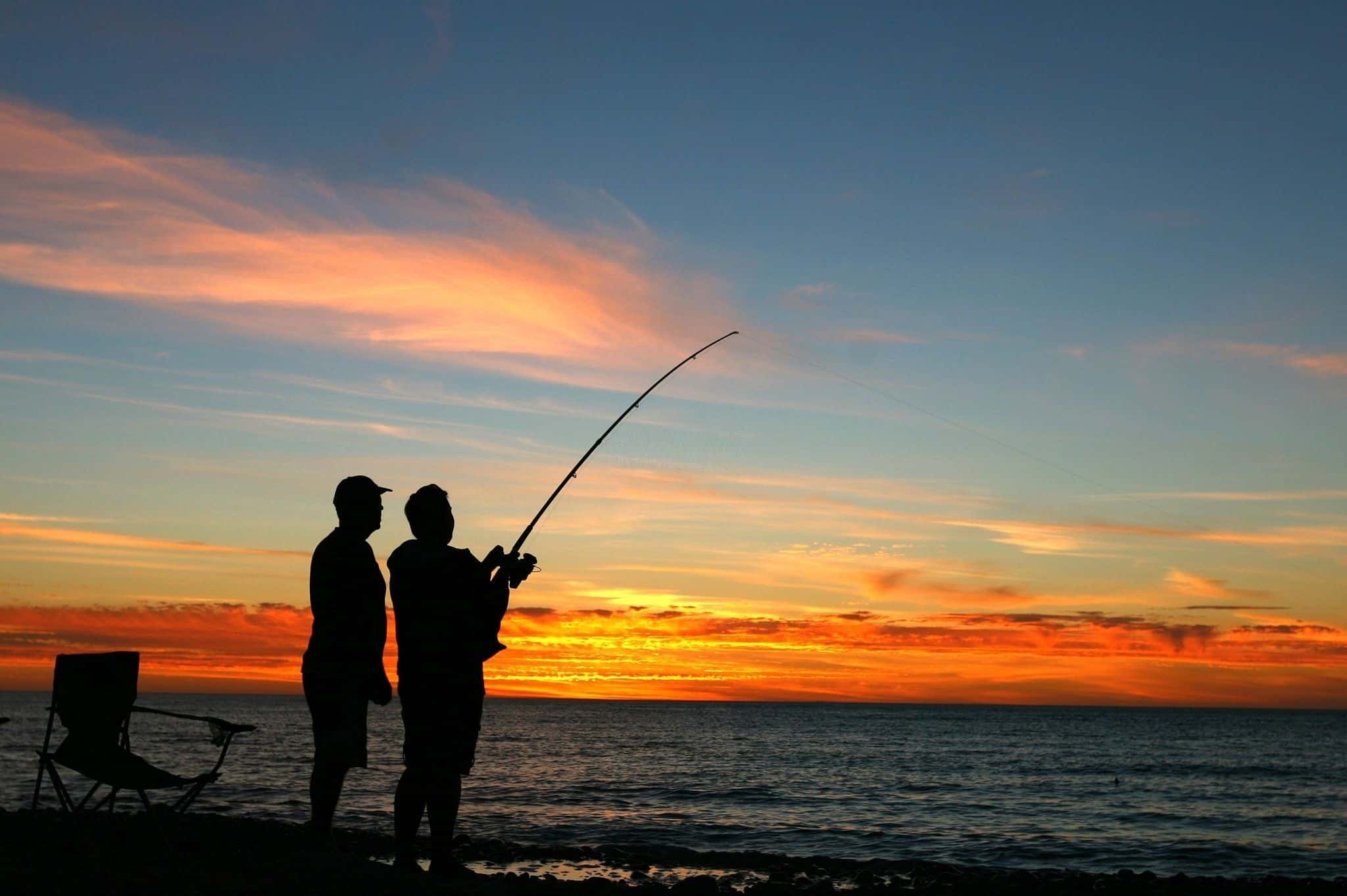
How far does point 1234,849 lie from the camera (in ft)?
65.5

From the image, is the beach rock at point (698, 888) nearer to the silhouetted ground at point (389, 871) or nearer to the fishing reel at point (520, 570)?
the silhouetted ground at point (389, 871)

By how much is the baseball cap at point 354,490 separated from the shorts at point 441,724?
0.91 m

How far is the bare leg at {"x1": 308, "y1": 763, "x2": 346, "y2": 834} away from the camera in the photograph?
16.6 feet

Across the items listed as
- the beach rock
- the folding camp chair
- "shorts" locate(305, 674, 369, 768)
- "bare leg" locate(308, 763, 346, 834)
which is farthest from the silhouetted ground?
"shorts" locate(305, 674, 369, 768)

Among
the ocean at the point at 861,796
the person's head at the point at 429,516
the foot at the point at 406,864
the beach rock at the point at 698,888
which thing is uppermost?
the person's head at the point at 429,516

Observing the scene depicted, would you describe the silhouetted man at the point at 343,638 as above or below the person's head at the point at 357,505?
below

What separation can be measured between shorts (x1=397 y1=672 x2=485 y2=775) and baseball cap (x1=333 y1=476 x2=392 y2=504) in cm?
91

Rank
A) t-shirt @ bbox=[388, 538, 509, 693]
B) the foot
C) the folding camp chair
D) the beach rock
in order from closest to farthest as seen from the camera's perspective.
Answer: t-shirt @ bbox=[388, 538, 509, 693], the foot, the folding camp chair, the beach rock

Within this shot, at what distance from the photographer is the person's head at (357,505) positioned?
5082mm

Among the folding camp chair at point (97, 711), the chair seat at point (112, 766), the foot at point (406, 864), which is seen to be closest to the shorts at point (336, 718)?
the foot at point (406, 864)

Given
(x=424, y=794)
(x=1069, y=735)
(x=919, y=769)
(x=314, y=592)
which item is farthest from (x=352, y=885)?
(x=1069, y=735)

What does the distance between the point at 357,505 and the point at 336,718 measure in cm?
100

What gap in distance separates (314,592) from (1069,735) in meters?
81.7

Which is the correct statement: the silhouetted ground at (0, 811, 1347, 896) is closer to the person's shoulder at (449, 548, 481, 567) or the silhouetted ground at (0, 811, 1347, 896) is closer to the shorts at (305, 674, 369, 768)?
the shorts at (305, 674, 369, 768)
